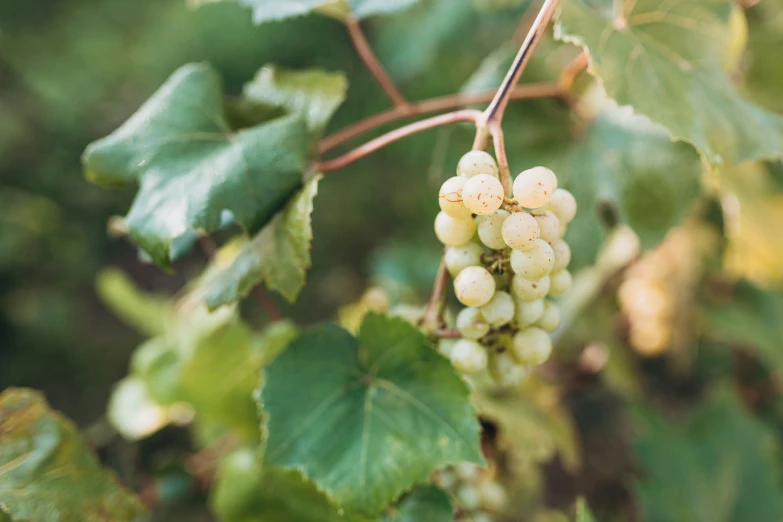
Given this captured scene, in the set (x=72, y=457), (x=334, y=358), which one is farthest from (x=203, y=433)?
(x=334, y=358)

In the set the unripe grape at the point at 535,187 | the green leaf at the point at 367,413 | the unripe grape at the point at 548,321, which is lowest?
the green leaf at the point at 367,413

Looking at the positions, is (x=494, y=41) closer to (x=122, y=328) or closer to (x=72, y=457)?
(x=72, y=457)

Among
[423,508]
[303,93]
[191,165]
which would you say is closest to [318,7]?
[303,93]

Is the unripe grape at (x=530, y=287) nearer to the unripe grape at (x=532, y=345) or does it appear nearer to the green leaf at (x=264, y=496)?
the unripe grape at (x=532, y=345)

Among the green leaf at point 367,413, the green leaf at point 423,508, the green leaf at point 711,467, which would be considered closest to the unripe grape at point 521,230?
the green leaf at point 367,413

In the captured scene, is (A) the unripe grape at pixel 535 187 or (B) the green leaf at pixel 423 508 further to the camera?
(B) the green leaf at pixel 423 508

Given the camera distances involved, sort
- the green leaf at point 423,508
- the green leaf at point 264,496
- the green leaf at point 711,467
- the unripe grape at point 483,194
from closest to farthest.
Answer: the unripe grape at point 483,194, the green leaf at point 423,508, the green leaf at point 264,496, the green leaf at point 711,467

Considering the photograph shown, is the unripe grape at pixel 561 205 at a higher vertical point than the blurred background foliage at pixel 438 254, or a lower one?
higher
